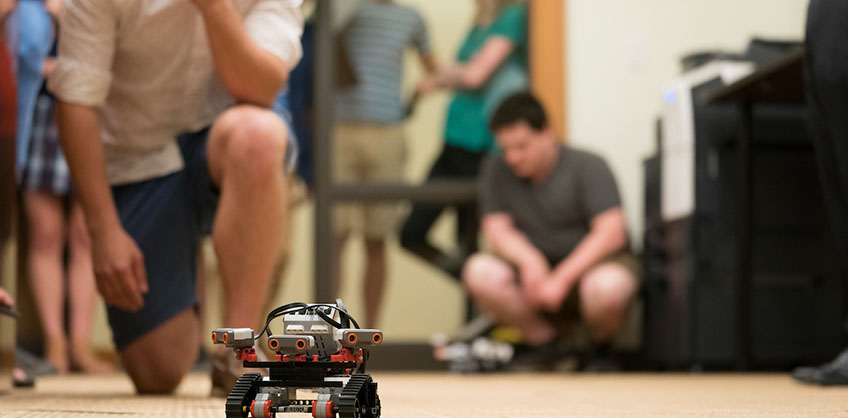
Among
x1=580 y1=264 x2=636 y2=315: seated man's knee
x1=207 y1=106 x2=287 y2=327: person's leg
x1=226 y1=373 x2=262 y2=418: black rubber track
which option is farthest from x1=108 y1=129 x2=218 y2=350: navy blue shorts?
x1=580 y1=264 x2=636 y2=315: seated man's knee

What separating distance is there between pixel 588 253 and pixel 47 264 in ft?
5.48

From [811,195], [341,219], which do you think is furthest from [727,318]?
[341,219]

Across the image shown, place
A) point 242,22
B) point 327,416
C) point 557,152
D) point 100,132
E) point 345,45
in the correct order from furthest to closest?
point 345,45, point 557,152, point 100,132, point 242,22, point 327,416

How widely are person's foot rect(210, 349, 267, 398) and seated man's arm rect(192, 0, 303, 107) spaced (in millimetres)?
402

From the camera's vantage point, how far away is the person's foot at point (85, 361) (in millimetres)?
3385

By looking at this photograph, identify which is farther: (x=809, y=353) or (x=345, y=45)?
(x=345, y=45)

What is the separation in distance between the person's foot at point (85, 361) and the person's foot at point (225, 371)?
1.87m

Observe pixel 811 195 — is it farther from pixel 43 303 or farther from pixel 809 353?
pixel 43 303

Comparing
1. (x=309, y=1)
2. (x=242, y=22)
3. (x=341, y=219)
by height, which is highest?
(x=309, y=1)

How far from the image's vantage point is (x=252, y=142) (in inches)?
64.2

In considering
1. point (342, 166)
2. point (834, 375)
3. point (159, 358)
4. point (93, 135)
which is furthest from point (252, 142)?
point (342, 166)

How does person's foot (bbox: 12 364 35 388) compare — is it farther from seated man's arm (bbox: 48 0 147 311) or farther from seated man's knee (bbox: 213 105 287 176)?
seated man's knee (bbox: 213 105 287 176)

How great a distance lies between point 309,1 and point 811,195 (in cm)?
189

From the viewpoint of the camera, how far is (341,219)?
406cm
